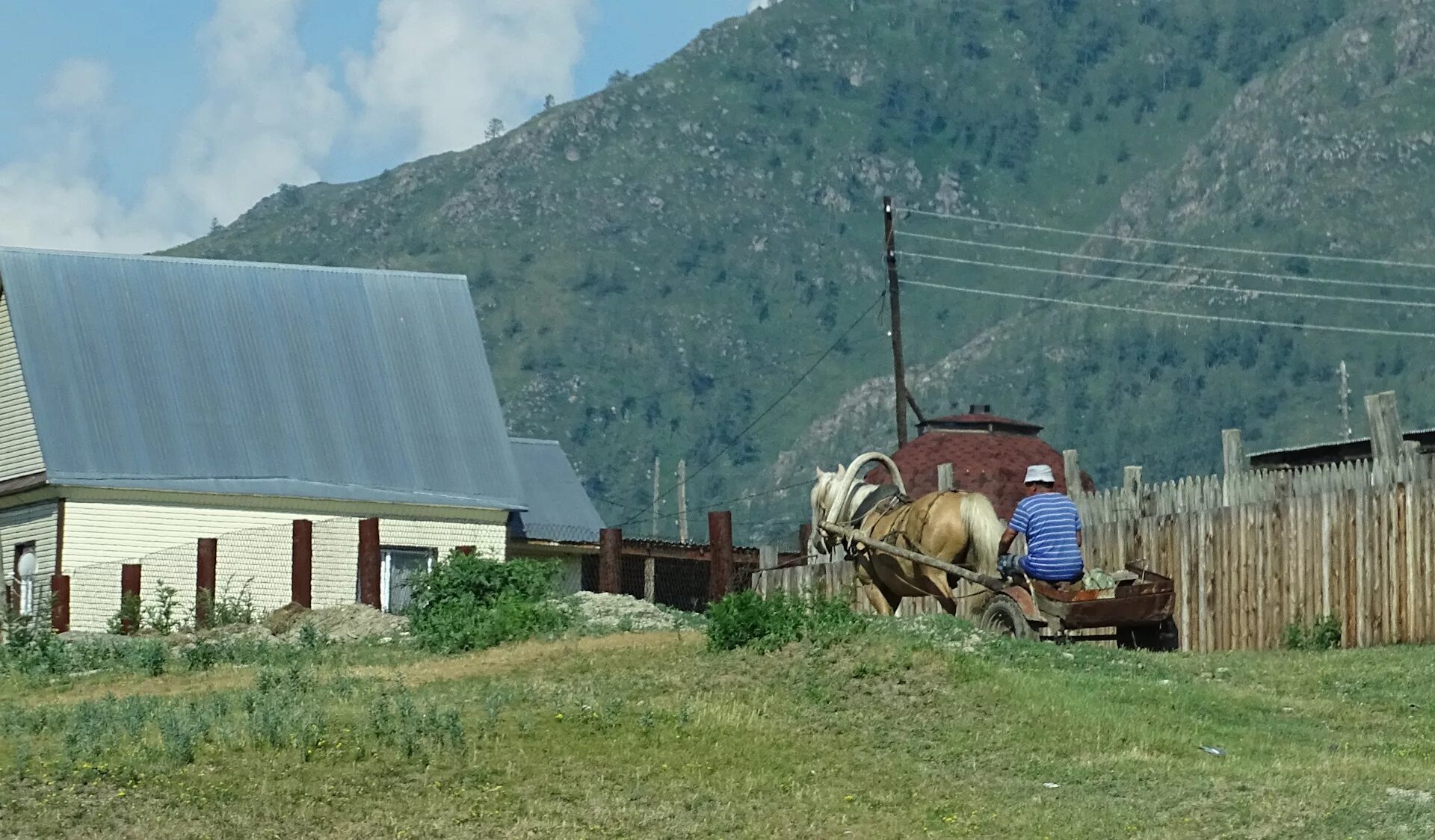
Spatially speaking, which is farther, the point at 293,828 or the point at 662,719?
the point at 662,719

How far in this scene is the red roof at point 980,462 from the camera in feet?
126

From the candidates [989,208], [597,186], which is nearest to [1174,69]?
[989,208]

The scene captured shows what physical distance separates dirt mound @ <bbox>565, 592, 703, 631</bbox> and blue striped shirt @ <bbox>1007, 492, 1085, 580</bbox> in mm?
4024

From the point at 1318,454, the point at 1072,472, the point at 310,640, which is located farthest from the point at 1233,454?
the point at 1318,454

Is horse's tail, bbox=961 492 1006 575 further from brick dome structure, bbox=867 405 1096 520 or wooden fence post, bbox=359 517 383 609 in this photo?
brick dome structure, bbox=867 405 1096 520

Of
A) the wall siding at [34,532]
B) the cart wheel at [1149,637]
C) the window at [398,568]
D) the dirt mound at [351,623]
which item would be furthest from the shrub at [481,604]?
the wall siding at [34,532]

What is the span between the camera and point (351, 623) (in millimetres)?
28703

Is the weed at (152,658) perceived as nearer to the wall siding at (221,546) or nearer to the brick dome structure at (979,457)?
the wall siding at (221,546)

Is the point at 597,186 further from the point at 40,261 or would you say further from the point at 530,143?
the point at 40,261

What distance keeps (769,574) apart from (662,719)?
16695 mm

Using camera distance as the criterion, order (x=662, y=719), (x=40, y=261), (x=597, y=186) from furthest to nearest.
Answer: (x=597, y=186)
(x=40, y=261)
(x=662, y=719)

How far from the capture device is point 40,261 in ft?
133

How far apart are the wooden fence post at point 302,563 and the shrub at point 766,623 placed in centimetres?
1567

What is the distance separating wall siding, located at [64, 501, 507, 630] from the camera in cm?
3556
